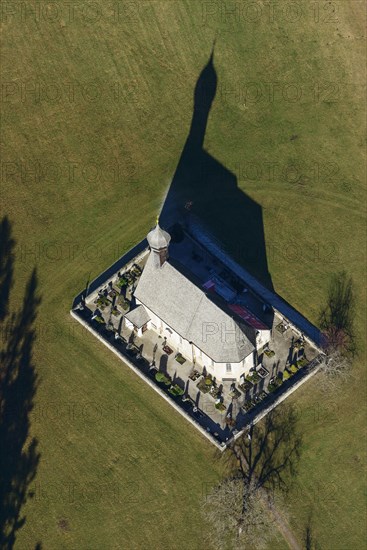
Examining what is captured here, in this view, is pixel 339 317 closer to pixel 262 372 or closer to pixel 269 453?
pixel 262 372

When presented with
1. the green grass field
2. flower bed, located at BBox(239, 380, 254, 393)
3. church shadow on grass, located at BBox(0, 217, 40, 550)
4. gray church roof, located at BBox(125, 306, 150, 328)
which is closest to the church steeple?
gray church roof, located at BBox(125, 306, 150, 328)

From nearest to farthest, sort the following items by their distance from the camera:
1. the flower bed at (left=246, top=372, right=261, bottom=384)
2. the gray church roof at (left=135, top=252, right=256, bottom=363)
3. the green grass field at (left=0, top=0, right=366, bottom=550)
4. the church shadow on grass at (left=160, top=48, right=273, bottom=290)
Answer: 1. the gray church roof at (left=135, top=252, right=256, bottom=363)
2. the green grass field at (left=0, top=0, right=366, bottom=550)
3. the flower bed at (left=246, top=372, right=261, bottom=384)
4. the church shadow on grass at (left=160, top=48, right=273, bottom=290)

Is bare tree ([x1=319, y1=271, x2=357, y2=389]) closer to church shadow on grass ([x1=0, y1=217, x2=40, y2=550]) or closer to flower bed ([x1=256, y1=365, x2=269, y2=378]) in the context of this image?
flower bed ([x1=256, y1=365, x2=269, y2=378])

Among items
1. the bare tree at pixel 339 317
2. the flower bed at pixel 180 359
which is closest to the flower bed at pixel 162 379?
the flower bed at pixel 180 359

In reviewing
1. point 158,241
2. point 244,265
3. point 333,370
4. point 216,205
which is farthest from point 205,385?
point 216,205

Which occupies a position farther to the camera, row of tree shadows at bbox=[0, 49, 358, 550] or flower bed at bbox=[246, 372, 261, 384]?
flower bed at bbox=[246, 372, 261, 384]

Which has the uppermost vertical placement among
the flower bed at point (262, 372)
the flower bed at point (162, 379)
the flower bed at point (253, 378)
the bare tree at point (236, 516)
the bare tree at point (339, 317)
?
the bare tree at point (339, 317)

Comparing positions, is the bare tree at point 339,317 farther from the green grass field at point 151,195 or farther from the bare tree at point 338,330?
the green grass field at point 151,195
